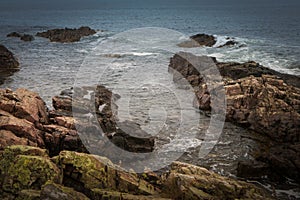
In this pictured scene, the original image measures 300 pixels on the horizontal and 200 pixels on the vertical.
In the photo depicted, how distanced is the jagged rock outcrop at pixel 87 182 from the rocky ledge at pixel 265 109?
4142mm

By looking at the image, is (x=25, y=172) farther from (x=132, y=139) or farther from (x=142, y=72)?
(x=142, y=72)

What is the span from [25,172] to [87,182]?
186 cm

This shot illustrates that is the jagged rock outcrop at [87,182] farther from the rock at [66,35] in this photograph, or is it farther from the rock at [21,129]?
the rock at [66,35]

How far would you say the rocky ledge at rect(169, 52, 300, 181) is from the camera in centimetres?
1484

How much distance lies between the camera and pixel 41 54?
45.5 metres

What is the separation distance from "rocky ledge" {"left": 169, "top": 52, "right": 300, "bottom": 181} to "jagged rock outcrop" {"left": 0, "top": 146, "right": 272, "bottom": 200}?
4.14 meters

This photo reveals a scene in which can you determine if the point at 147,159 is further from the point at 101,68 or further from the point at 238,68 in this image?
the point at 101,68

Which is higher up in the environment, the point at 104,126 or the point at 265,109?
the point at 265,109

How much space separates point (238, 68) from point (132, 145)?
16.1 meters

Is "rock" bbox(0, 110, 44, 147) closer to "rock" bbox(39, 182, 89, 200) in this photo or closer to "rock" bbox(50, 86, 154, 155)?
"rock" bbox(50, 86, 154, 155)

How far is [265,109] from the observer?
771 inches

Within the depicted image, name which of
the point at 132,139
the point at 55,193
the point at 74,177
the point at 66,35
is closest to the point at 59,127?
the point at 132,139

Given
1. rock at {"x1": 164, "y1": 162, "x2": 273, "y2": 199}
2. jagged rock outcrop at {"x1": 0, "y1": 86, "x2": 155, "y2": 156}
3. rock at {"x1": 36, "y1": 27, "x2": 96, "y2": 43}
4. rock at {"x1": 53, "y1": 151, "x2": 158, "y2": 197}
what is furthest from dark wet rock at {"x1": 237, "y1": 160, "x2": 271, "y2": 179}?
rock at {"x1": 36, "y1": 27, "x2": 96, "y2": 43}

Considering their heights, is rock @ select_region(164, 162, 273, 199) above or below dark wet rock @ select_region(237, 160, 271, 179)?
above
